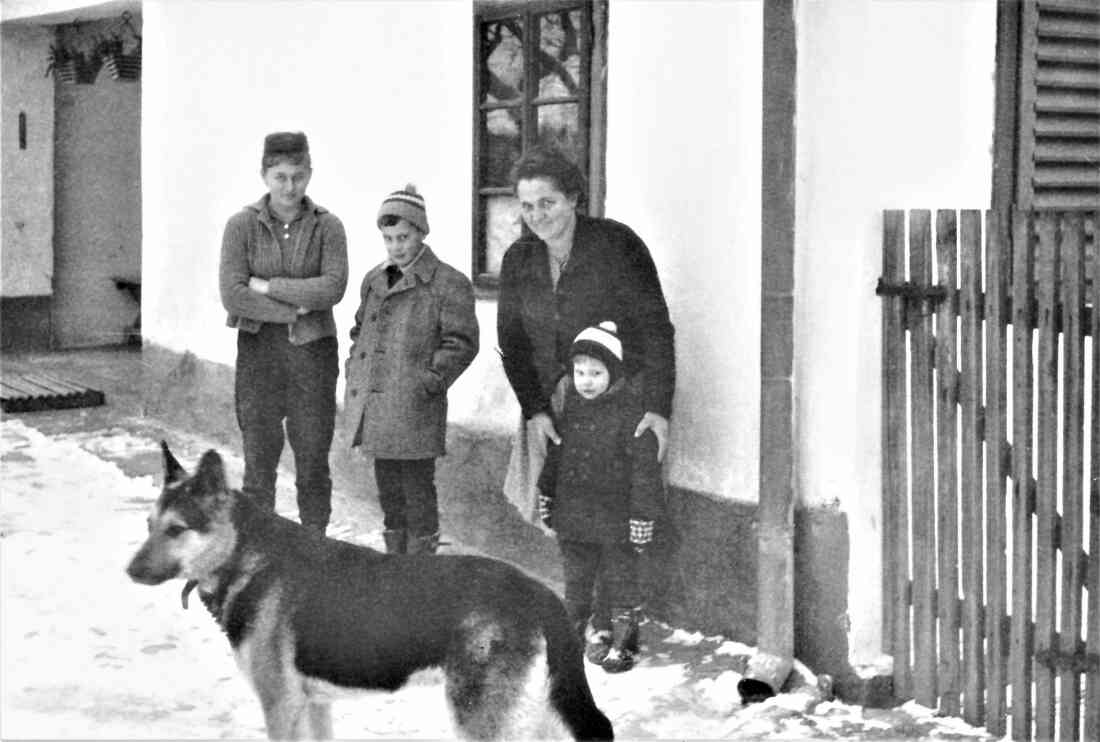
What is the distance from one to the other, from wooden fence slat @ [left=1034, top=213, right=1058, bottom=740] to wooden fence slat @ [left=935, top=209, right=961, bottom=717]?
1.03 ft

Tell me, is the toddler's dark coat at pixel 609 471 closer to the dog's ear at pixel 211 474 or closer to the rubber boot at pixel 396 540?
the rubber boot at pixel 396 540

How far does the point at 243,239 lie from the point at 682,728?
9.11 ft

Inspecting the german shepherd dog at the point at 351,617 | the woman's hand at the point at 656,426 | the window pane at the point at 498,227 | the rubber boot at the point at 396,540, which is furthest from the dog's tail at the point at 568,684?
the window pane at the point at 498,227

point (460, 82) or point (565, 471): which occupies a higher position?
point (460, 82)

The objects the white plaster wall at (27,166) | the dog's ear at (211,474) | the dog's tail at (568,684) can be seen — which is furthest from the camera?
the white plaster wall at (27,166)

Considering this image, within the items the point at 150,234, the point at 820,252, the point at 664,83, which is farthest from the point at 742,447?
the point at 150,234

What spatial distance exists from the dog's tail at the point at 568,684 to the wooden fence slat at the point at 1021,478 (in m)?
1.57

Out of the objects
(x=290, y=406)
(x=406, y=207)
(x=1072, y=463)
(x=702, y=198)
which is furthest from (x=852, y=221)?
(x=290, y=406)

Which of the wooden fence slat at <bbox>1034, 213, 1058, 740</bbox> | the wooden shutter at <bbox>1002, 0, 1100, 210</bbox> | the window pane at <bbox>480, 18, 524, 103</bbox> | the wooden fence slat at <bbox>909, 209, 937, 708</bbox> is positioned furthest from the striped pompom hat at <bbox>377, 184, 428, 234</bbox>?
the wooden fence slat at <bbox>1034, 213, 1058, 740</bbox>

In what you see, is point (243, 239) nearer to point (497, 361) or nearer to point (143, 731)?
point (497, 361)

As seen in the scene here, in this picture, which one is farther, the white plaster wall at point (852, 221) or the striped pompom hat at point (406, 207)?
the striped pompom hat at point (406, 207)

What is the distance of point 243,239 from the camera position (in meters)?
6.74

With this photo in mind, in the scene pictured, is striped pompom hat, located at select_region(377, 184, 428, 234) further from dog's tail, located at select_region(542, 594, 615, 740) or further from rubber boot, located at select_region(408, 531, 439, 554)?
dog's tail, located at select_region(542, 594, 615, 740)

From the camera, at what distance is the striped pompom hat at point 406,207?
6.27 m
